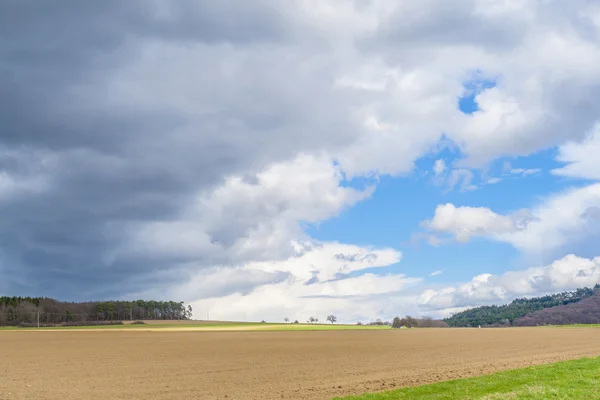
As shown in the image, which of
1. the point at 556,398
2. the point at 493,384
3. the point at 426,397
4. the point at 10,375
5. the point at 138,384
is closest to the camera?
the point at 556,398

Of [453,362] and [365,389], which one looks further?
[453,362]

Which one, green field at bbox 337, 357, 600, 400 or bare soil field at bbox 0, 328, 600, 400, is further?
bare soil field at bbox 0, 328, 600, 400

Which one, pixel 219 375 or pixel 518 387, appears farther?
pixel 219 375

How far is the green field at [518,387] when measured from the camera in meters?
23.4

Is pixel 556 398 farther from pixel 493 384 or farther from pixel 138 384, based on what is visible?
pixel 138 384

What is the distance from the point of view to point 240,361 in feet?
166

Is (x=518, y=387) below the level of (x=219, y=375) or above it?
above

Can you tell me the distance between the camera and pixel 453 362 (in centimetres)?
4684

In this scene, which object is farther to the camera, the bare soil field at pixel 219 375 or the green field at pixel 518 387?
the bare soil field at pixel 219 375

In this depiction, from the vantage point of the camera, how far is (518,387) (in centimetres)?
2656

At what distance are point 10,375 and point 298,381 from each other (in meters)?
19.9

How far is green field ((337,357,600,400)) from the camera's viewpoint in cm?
2339

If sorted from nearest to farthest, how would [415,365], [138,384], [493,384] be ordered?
[493,384] < [138,384] < [415,365]

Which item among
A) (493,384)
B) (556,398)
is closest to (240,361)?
(493,384)
